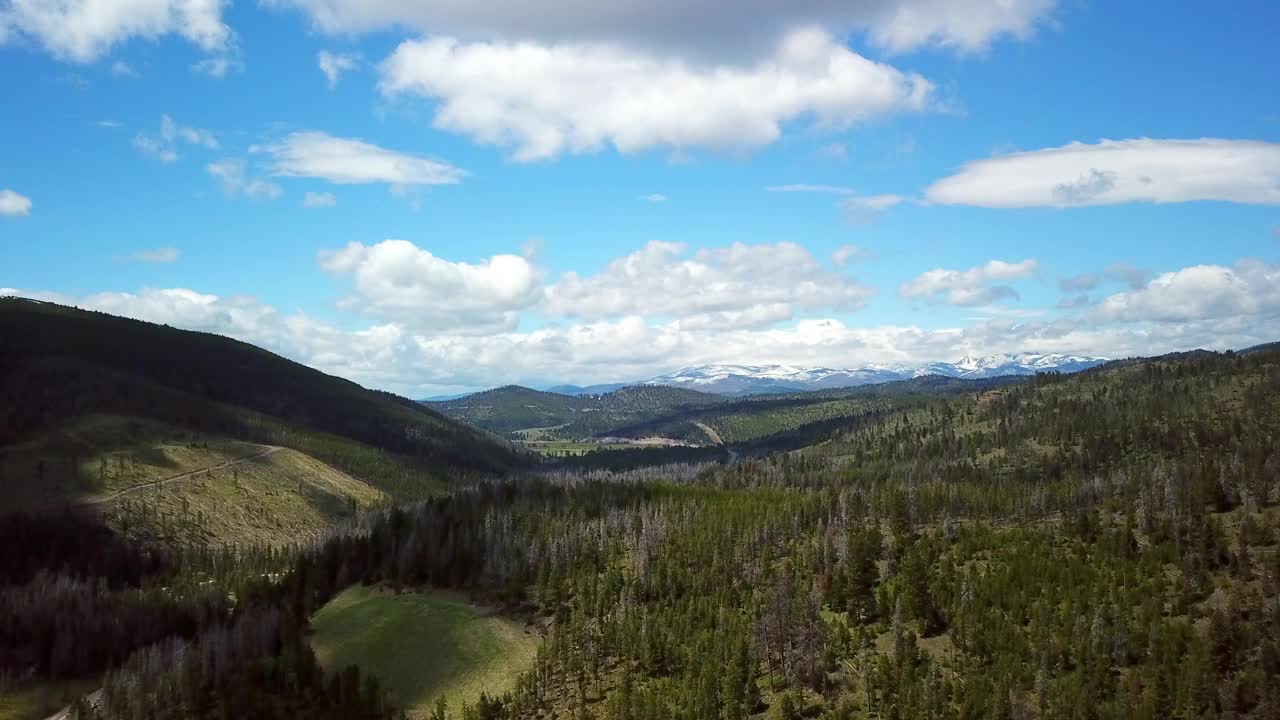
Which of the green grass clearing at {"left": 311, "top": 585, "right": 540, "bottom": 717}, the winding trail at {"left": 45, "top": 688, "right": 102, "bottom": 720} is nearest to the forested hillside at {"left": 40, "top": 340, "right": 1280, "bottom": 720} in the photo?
the green grass clearing at {"left": 311, "top": 585, "right": 540, "bottom": 717}

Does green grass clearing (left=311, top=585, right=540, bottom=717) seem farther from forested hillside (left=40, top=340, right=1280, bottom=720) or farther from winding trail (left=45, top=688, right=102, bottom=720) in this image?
winding trail (left=45, top=688, right=102, bottom=720)

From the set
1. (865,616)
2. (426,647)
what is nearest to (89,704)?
(426,647)

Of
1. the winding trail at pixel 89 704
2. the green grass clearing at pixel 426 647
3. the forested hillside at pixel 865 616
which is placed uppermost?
the forested hillside at pixel 865 616

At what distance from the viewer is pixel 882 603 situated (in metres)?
135

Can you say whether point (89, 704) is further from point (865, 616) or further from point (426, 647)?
point (865, 616)

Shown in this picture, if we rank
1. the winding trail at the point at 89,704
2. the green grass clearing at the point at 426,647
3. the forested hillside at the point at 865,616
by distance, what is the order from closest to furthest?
1. the forested hillside at the point at 865,616
2. the green grass clearing at the point at 426,647
3. the winding trail at the point at 89,704

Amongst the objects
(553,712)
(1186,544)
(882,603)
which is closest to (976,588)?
(882,603)

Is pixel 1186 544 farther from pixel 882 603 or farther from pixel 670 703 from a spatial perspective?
pixel 670 703

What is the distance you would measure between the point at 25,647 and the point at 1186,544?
23360cm

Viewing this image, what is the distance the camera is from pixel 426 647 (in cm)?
15025

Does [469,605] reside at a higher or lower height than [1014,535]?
lower

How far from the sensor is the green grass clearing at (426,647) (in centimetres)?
14025

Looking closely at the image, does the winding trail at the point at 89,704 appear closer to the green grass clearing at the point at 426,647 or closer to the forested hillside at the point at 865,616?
the forested hillside at the point at 865,616

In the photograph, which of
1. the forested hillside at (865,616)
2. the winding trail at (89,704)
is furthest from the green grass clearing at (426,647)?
the winding trail at (89,704)
